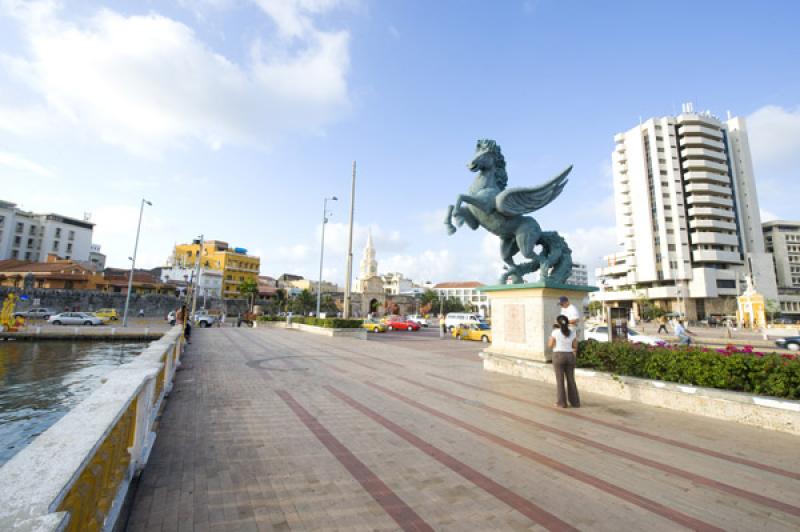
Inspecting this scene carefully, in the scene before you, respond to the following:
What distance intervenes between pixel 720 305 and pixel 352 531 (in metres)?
73.4

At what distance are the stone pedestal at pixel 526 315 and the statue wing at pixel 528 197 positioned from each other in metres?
1.92

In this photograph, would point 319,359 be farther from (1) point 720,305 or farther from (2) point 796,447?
(1) point 720,305

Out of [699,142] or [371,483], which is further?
[699,142]

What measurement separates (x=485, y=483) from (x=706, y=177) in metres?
75.2

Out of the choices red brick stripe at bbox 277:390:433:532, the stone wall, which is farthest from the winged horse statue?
the stone wall

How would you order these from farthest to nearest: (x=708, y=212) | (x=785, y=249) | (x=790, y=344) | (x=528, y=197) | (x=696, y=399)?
(x=785, y=249) < (x=708, y=212) < (x=790, y=344) < (x=528, y=197) < (x=696, y=399)

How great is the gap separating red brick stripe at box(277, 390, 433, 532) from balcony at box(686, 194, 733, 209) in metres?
73.0

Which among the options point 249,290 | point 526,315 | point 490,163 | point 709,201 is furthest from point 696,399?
point 709,201

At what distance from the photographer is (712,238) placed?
5731 centimetres

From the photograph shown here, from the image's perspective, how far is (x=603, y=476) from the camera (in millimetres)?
3625

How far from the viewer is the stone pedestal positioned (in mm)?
8719

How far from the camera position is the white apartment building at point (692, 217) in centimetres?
5741

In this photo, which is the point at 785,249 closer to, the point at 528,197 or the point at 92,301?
the point at 528,197

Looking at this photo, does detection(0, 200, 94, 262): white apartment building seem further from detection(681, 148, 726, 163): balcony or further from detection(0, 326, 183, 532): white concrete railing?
detection(681, 148, 726, 163): balcony
